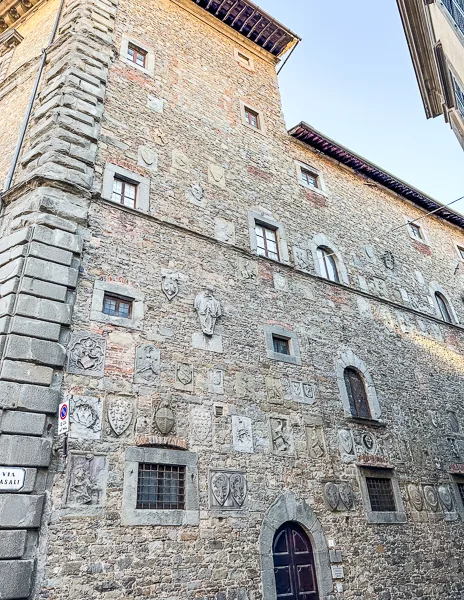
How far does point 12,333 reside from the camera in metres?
5.62

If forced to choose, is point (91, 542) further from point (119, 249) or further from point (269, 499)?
point (119, 249)

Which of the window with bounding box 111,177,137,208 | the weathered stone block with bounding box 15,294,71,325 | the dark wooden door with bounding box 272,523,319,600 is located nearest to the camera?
the weathered stone block with bounding box 15,294,71,325

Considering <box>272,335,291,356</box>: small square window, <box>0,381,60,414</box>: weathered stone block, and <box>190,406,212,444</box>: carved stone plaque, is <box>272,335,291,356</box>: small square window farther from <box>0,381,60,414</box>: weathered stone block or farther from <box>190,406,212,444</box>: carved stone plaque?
<box>0,381,60,414</box>: weathered stone block

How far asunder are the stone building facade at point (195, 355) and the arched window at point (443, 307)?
1633 mm

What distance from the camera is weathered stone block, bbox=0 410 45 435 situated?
5098 mm

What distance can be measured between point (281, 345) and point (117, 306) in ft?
11.5

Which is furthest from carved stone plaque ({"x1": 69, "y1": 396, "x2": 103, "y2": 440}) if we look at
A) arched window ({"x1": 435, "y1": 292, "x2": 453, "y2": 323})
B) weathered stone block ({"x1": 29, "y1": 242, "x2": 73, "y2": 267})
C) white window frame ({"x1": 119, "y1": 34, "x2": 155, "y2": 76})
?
arched window ({"x1": 435, "y1": 292, "x2": 453, "y2": 323})

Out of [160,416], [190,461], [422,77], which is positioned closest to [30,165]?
[160,416]

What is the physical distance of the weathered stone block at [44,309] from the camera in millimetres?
5848

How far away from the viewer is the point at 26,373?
18.0ft

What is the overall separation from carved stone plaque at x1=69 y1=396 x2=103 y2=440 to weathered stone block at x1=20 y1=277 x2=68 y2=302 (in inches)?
59.6

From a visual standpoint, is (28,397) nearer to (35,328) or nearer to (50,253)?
(35,328)

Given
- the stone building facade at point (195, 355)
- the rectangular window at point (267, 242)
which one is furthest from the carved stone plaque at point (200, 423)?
the rectangular window at point (267, 242)

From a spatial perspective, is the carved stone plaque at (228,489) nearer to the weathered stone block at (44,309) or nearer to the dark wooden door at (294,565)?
the dark wooden door at (294,565)
